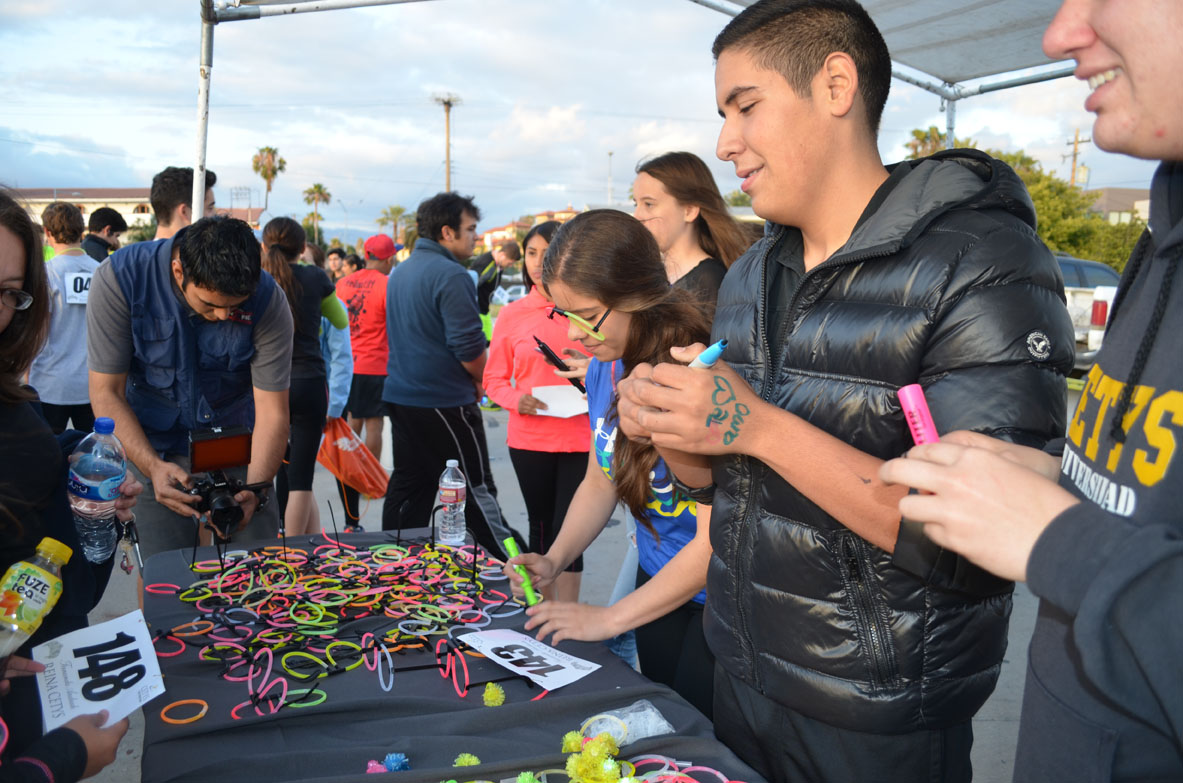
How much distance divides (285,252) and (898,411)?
14.4ft

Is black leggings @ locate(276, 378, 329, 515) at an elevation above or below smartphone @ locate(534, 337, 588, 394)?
below

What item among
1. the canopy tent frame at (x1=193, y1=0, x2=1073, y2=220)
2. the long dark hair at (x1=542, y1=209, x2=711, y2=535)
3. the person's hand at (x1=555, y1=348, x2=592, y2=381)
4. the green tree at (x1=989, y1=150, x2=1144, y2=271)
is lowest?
the person's hand at (x1=555, y1=348, x2=592, y2=381)

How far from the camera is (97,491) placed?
184cm

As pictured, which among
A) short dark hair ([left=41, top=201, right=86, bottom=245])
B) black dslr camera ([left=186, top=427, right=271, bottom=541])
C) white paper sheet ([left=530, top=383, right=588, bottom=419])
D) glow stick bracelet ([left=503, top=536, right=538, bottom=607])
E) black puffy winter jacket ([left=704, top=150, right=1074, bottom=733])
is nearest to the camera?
black puffy winter jacket ([left=704, top=150, right=1074, bottom=733])

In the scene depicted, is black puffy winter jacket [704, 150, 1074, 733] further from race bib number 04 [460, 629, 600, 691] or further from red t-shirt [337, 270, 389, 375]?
red t-shirt [337, 270, 389, 375]

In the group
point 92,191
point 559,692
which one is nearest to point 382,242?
point 559,692

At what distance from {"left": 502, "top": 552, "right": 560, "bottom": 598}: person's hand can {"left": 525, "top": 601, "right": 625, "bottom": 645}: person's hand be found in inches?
9.1

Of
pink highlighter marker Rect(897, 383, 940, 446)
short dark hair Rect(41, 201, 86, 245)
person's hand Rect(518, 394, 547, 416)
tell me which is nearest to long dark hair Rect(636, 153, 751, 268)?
person's hand Rect(518, 394, 547, 416)

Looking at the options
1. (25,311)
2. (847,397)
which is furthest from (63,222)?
(847,397)

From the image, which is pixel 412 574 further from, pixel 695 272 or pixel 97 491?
pixel 695 272

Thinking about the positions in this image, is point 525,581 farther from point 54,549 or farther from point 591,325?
point 54,549

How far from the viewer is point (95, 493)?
6.02 feet

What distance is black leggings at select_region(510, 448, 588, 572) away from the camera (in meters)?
3.69

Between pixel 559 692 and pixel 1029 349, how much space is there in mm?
1054
